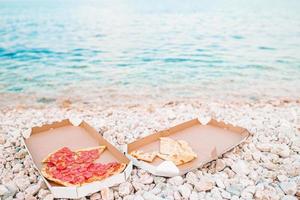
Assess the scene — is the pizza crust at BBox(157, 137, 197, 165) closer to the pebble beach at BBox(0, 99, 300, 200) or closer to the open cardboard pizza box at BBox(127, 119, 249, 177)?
the open cardboard pizza box at BBox(127, 119, 249, 177)

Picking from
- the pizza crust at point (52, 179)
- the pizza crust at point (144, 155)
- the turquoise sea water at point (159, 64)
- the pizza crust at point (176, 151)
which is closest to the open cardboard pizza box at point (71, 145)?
the pizza crust at point (52, 179)

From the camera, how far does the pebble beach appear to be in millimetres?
2449

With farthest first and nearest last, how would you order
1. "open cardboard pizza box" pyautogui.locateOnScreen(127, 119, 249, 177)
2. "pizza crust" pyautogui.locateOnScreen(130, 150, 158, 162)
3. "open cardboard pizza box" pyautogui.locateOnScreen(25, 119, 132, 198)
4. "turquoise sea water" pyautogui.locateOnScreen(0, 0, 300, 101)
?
1. "turquoise sea water" pyautogui.locateOnScreen(0, 0, 300, 101)
2. "pizza crust" pyautogui.locateOnScreen(130, 150, 158, 162)
3. "open cardboard pizza box" pyautogui.locateOnScreen(127, 119, 249, 177)
4. "open cardboard pizza box" pyautogui.locateOnScreen(25, 119, 132, 198)

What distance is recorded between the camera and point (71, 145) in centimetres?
323

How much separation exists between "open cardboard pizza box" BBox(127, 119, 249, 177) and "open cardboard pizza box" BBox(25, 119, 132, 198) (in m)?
0.22

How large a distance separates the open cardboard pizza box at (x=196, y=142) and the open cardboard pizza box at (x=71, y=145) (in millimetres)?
224

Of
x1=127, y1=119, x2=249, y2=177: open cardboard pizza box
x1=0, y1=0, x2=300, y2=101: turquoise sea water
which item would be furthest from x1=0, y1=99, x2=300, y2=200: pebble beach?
x1=0, y1=0, x2=300, y2=101: turquoise sea water

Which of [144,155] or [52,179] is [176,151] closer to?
[144,155]

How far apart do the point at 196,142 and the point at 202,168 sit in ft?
1.51

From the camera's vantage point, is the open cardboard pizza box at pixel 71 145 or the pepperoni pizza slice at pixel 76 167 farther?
the pepperoni pizza slice at pixel 76 167

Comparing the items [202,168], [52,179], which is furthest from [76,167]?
[202,168]

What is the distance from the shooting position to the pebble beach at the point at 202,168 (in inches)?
96.4

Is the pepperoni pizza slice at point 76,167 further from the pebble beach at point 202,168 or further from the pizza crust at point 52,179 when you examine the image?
the pebble beach at point 202,168

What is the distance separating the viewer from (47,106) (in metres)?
5.84
